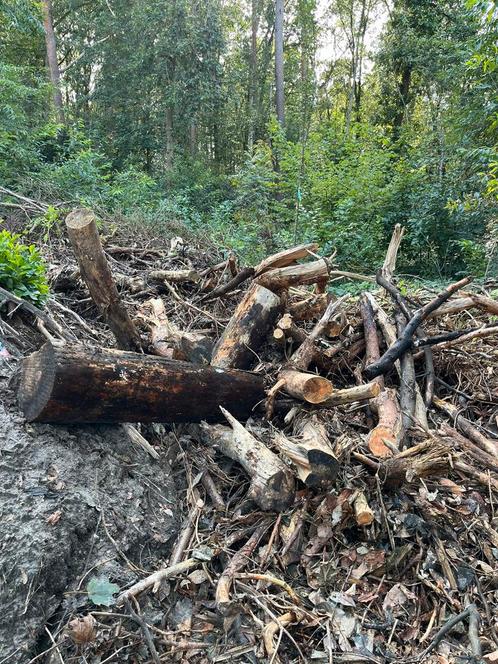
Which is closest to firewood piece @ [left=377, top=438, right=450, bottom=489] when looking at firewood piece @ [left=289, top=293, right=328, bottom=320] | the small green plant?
firewood piece @ [left=289, top=293, right=328, bottom=320]

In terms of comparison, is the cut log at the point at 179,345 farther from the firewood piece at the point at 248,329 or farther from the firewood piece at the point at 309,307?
the firewood piece at the point at 309,307

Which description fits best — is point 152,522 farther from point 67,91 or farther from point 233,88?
point 67,91

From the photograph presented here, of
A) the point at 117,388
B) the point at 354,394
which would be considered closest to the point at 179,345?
the point at 117,388

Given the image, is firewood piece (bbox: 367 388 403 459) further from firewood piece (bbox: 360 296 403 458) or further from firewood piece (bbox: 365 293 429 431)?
firewood piece (bbox: 365 293 429 431)

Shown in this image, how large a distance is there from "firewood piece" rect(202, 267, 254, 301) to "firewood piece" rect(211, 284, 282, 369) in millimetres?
730

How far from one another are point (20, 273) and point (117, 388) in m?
1.41

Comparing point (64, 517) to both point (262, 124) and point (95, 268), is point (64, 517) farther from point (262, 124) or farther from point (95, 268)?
point (262, 124)

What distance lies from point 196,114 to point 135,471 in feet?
53.1

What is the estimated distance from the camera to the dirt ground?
6.95ft

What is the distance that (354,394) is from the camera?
313 centimetres

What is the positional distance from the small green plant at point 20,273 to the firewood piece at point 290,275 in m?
1.71

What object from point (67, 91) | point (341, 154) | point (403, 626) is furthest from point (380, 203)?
point (67, 91)

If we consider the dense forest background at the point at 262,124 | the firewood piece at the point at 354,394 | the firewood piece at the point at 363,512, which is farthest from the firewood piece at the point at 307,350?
the dense forest background at the point at 262,124

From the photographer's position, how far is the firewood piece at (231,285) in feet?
15.3
